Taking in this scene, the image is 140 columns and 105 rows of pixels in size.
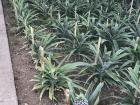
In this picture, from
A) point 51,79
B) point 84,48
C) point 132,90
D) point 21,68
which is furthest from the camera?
point 84,48

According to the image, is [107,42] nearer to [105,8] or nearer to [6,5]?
[105,8]

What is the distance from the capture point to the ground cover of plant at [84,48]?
412 cm

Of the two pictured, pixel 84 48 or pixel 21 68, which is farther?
pixel 84 48

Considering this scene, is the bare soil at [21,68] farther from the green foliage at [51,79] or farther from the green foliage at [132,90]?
the green foliage at [132,90]

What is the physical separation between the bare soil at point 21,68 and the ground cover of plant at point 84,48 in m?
0.11

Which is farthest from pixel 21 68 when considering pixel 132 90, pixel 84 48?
pixel 132 90

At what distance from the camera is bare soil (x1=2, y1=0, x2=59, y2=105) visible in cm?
417

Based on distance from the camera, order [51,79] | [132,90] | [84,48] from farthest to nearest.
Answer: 1. [84,48]
2. [51,79]
3. [132,90]

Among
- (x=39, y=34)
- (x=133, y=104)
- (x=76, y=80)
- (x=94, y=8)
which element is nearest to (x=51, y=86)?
(x=76, y=80)

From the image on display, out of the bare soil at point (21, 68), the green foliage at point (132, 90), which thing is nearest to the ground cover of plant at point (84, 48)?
the green foliage at point (132, 90)

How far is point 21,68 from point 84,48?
97 cm

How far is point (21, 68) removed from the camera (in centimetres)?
475

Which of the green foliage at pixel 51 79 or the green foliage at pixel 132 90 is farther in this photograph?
the green foliage at pixel 51 79

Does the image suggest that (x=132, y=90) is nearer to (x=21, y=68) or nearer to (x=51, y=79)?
(x=51, y=79)
